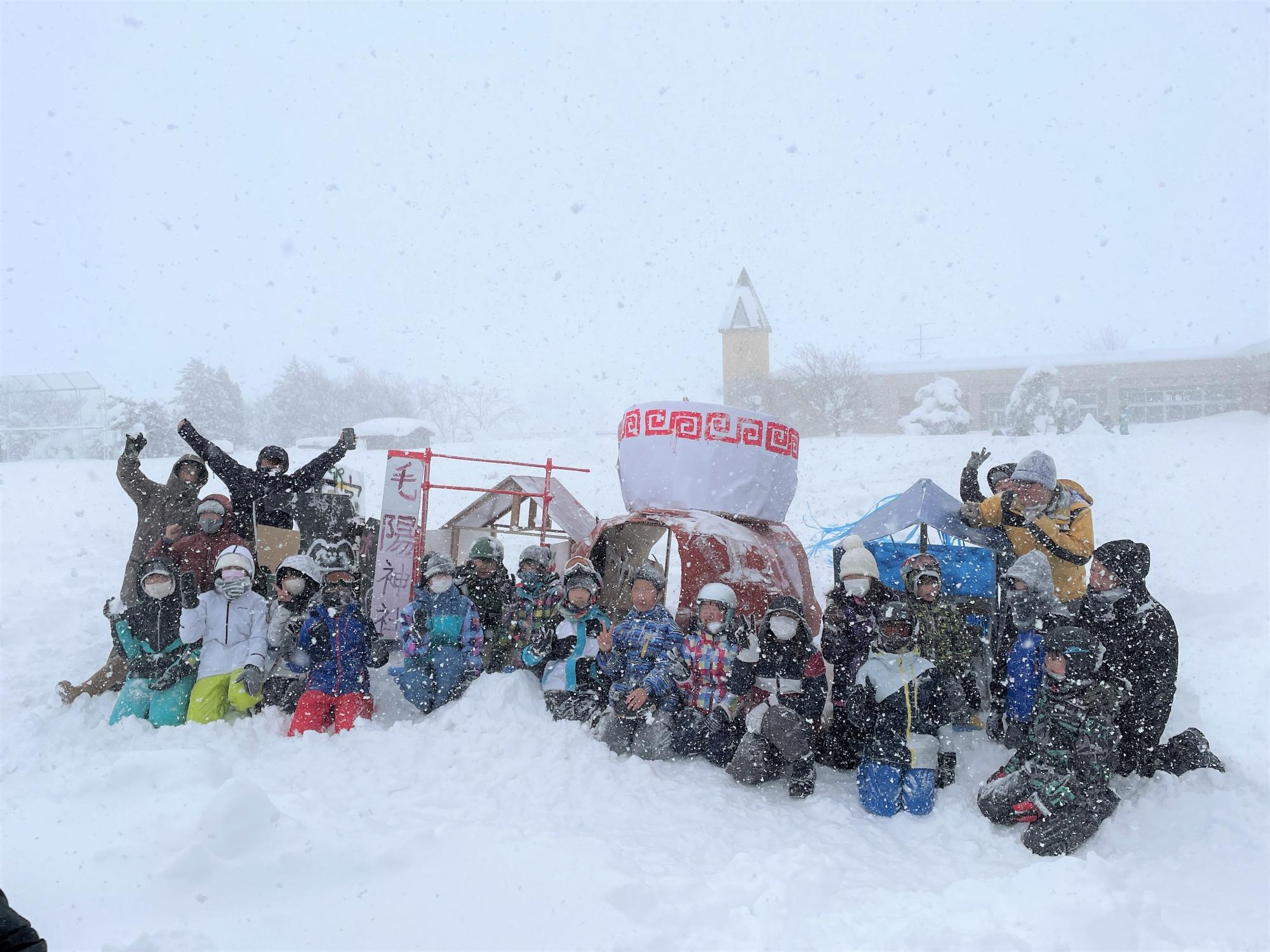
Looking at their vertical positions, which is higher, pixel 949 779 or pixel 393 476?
pixel 393 476

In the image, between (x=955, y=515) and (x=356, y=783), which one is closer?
(x=356, y=783)

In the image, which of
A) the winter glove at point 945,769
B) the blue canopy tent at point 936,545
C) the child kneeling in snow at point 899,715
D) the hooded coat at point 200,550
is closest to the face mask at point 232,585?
the hooded coat at point 200,550

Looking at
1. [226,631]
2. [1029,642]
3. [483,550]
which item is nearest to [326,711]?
[226,631]

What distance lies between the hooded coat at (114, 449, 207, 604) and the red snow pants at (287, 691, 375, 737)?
2.24 m

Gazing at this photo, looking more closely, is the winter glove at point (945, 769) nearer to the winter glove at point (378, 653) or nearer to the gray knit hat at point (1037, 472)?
the gray knit hat at point (1037, 472)

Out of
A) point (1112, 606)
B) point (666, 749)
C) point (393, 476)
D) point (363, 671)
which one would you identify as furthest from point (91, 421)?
point (1112, 606)

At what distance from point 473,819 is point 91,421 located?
2838 centimetres

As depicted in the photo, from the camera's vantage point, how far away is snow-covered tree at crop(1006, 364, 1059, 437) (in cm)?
2605

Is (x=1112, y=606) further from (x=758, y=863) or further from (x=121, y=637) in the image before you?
(x=121, y=637)

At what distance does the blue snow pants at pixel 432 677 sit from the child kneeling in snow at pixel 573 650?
0.54 m

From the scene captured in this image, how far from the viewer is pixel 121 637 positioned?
5.77m

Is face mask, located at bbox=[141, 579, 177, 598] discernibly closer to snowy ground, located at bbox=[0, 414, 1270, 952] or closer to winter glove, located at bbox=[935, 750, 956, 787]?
snowy ground, located at bbox=[0, 414, 1270, 952]

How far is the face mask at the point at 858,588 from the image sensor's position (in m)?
5.79

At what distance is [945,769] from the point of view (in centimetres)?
491
